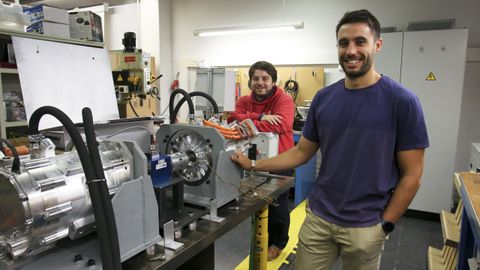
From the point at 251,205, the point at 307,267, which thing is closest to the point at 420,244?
the point at 307,267

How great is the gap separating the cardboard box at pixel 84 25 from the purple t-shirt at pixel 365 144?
203 cm

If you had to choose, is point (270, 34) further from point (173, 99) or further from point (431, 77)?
point (173, 99)

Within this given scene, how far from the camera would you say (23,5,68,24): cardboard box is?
2340 millimetres

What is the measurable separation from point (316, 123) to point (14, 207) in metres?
1.22

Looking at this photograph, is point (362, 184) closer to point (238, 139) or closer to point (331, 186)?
point (331, 186)

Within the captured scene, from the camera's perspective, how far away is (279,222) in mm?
2363

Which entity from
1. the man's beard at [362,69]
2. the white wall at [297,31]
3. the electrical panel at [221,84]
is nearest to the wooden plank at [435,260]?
the man's beard at [362,69]

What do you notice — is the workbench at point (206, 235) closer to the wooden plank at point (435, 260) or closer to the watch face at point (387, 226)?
the watch face at point (387, 226)

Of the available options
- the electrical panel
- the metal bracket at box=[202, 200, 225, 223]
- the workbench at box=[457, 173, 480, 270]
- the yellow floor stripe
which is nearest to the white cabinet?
the yellow floor stripe

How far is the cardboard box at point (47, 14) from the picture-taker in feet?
7.68

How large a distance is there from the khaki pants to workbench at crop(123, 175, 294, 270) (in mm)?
264

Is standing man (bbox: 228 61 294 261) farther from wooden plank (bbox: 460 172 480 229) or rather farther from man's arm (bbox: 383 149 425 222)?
wooden plank (bbox: 460 172 480 229)

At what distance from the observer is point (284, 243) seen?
8.11 feet

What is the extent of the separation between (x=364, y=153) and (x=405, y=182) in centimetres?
20
